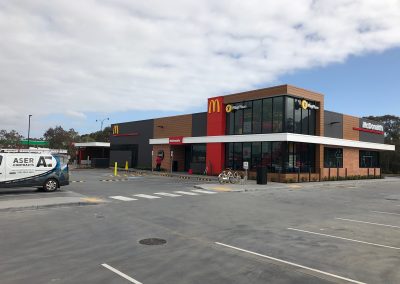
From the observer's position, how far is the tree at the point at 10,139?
76.2 meters

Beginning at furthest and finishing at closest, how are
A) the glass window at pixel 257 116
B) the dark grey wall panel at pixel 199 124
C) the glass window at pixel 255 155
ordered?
1. the dark grey wall panel at pixel 199 124
2. the glass window at pixel 257 116
3. the glass window at pixel 255 155

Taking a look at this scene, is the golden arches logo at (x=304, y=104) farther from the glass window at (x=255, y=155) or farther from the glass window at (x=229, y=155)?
the glass window at (x=229, y=155)

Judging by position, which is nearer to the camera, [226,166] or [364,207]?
[364,207]

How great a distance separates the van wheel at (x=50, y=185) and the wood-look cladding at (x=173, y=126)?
70.0 ft

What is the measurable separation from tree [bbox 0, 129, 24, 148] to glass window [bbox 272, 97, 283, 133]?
6147 centimetres

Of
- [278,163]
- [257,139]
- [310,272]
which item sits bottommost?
[310,272]

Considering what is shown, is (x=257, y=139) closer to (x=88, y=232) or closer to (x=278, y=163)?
(x=278, y=163)

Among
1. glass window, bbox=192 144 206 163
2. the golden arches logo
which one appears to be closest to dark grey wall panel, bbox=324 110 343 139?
the golden arches logo

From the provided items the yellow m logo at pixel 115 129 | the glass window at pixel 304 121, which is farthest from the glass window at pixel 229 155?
the yellow m logo at pixel 115 129

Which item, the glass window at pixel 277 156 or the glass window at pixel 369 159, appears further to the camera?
the glass window at pixel 369 159

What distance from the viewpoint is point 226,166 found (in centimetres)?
3559

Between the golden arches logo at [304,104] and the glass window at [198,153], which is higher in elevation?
the golden arches logo at [304,104]

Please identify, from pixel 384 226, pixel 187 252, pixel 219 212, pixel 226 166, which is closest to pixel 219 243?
pixel 187 252

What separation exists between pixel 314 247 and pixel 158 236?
385 cm
